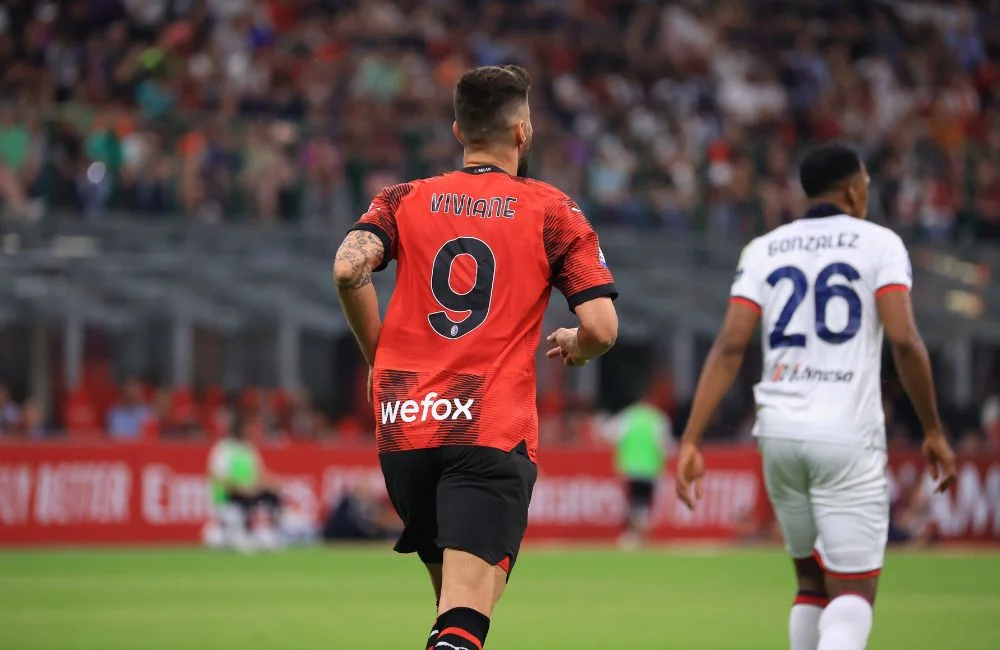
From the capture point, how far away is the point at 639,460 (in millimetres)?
23531

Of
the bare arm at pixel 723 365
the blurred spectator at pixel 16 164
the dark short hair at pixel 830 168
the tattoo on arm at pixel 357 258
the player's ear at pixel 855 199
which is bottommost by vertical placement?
the bare arm at pixel 723 365

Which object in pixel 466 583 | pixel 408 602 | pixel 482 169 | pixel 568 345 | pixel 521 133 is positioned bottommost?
pixel 408 602

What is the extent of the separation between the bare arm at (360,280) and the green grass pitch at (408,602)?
210 inches

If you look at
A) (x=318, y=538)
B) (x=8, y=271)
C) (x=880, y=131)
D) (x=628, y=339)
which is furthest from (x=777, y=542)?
(x=8, y=271)

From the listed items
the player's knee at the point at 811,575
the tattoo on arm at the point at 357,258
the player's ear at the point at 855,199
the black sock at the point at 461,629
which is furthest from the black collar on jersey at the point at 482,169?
the player's knee at the point at 811,575

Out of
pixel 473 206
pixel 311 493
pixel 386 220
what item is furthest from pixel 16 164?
pixel 473 206

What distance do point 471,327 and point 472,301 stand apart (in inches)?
3.5

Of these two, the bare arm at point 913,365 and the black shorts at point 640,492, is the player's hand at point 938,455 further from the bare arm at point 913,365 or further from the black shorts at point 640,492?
the black shorts at point 640,492

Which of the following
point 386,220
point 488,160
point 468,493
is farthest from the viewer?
point 488,160

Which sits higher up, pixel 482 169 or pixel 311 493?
pixel 482 169

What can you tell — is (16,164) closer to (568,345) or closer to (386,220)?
(386,220)

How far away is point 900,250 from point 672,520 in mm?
18158

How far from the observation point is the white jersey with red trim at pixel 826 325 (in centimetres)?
722

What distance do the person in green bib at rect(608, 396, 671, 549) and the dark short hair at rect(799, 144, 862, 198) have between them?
1601 cm
